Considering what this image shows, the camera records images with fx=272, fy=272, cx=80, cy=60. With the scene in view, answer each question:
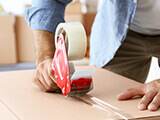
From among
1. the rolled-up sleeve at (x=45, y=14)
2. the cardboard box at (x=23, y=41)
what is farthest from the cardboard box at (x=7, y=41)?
the rolled-up sleeve at (x=45, y=14)

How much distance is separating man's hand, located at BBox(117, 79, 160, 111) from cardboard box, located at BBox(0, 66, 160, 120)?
13 millimetres

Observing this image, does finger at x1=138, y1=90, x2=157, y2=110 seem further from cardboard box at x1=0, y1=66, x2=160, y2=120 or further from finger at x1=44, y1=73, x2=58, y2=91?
finger at x1=44, y1=73, x2=58, y2=91

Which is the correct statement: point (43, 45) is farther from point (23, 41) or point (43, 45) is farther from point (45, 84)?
point (23, 41)

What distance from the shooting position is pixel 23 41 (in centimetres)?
410

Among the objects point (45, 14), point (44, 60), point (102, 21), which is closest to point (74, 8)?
point (102, 21)

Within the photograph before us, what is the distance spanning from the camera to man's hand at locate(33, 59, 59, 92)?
2.29 feet

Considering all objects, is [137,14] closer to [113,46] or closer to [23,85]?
[113,46]

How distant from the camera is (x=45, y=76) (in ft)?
2.35

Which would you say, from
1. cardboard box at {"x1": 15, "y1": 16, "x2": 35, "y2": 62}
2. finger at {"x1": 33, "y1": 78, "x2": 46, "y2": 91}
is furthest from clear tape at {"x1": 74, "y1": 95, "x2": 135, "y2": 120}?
cardboard box at {"x1": 15, "y1": 16, "x2": 35, "y2": 62}

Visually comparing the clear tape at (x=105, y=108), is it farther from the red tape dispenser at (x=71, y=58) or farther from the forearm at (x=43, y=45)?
the forearm at (x=43, y=45)

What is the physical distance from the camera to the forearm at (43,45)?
33.3 inches

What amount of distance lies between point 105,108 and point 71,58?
132 millimetres

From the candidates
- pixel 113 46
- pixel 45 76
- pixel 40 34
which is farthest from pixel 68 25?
pixel 113 46

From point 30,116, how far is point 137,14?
25.8 inches
